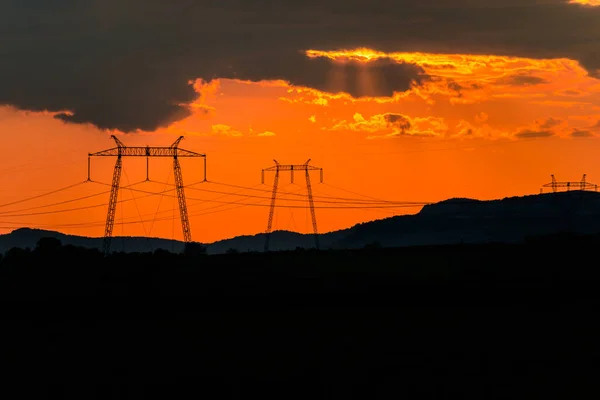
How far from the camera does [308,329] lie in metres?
82.8

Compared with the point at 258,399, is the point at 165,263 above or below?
above

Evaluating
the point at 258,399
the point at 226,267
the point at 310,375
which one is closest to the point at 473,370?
the point at 310,375

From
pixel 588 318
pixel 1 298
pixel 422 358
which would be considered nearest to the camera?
pixel 422 358

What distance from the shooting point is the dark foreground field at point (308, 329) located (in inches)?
2467

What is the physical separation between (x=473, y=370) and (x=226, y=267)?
7497 cm

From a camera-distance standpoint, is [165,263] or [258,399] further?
[165,263]

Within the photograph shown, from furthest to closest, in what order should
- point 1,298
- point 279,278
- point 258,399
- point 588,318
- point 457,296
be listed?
1. point 279,278
2. point 1,298
3. point 457,296
4. point 588,318
5. point 258,399

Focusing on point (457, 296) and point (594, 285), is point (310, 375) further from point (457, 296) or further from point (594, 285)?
point (594, 285)

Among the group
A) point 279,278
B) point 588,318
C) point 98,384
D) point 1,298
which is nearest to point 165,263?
point 279,278

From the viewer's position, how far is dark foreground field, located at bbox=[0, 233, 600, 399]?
62656mm

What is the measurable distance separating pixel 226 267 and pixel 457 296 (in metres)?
43.4

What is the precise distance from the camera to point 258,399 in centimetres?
5903

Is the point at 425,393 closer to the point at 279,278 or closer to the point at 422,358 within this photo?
the point at 422,358

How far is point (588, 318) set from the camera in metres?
84.3
